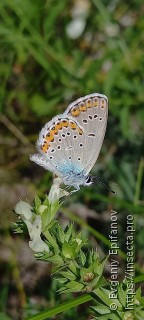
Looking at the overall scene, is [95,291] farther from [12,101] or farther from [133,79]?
[12,101]

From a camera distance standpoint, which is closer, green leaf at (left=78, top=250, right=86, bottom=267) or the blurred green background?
green leaf at (left=78, top=250, right=86, bottom=267)

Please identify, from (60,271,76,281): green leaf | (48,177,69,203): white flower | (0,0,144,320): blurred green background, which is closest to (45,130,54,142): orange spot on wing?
(48,177,69,203): white flower

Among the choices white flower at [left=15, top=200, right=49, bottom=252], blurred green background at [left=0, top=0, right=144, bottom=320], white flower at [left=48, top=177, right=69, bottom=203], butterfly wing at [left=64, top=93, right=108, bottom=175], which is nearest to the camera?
white flower at [left=15, top=200, right=49, bottom=252]

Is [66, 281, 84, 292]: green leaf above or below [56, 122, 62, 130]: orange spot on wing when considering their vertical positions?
below

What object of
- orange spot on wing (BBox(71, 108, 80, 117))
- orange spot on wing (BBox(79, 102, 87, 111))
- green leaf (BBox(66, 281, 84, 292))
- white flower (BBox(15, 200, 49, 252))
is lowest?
green leaf (BBox(66, 281, 84, 292))

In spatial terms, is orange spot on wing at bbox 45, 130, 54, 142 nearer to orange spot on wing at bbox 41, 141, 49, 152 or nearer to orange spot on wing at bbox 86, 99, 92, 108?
orange spot on wing at bbox 41, 141, 49, 152

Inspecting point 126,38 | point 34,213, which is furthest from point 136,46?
point 34,213

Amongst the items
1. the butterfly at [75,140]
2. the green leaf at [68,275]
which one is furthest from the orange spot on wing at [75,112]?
the green leaf at [68,275]
